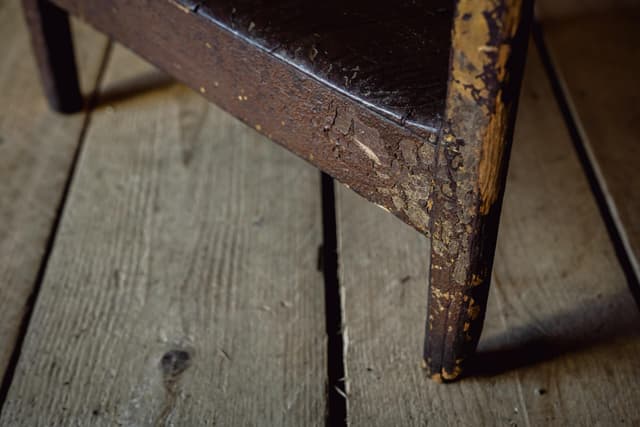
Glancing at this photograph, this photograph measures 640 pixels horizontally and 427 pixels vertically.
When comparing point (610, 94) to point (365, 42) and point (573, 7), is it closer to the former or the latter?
point (573, 7)

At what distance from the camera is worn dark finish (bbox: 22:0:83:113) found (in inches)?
39.9

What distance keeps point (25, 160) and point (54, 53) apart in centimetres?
14

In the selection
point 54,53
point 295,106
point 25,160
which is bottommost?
point 25,160

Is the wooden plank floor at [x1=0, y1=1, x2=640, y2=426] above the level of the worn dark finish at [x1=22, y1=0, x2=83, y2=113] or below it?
below

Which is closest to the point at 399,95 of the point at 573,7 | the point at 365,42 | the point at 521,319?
the point at 365,42

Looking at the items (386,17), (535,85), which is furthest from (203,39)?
(535,85)

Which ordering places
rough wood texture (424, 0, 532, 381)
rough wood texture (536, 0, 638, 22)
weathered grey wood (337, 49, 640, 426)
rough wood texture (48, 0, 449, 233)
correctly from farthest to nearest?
rough wood texture (536, 0, 638, 22), weathered grey wood (337, 49, 640, 426), rough wood texture (48, 0, 449, 233), rough wood texture (424, 0, 532, 381)

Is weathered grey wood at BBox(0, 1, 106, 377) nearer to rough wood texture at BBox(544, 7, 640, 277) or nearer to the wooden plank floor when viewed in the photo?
the wooden plank floor

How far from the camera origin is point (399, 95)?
2.05 ft

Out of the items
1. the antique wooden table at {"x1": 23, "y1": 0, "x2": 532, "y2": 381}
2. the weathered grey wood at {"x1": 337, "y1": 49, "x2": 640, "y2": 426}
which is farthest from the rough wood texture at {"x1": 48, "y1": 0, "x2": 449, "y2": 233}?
the weathered grey wood at {"x1": 337, "y1": 49, "x2": 640, "y2": 426}

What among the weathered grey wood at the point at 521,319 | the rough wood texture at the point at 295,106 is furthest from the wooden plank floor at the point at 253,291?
the rough wood texture at the point at 295,106

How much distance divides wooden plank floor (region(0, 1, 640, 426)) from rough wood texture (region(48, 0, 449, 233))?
7.7 inches

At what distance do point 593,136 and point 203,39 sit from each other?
54cm

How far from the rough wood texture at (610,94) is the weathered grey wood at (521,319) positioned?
31mm
